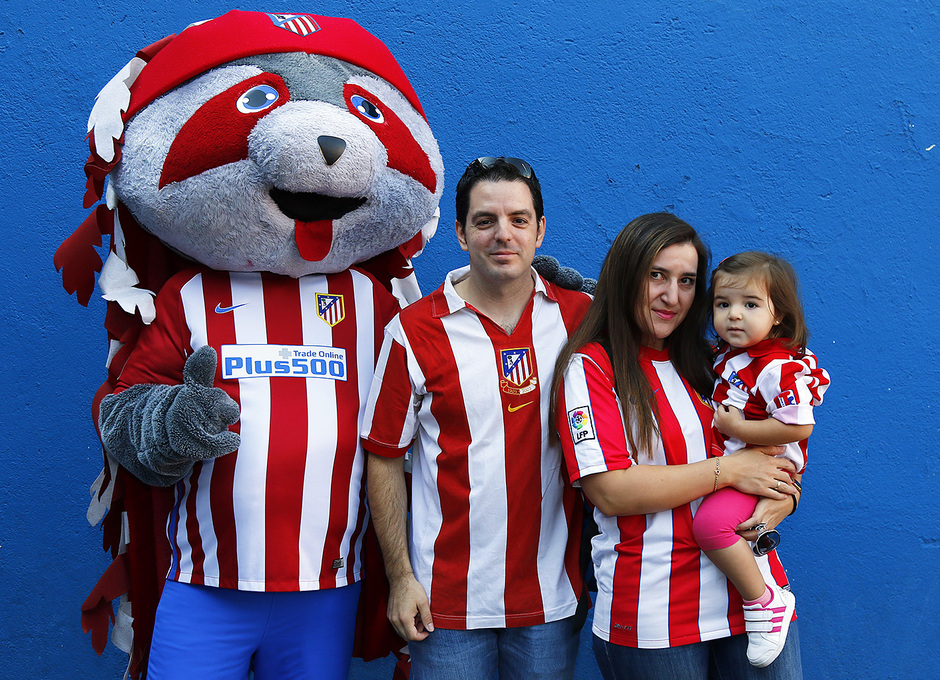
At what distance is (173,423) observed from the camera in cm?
189

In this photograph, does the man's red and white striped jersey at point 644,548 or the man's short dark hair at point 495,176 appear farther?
the man's short dark hair at point 495,176

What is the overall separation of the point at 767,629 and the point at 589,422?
0.66 meters

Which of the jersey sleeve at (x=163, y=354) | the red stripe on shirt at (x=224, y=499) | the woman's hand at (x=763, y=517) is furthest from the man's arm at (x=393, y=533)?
the woman's hand at (x=763, y=517)

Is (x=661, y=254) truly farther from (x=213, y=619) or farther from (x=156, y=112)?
(x=213, y=619)

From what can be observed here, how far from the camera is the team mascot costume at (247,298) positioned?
6.31 ft

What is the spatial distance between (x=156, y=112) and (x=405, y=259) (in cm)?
84

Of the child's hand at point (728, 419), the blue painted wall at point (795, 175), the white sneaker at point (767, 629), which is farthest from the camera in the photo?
the blue painted wall at point (795, 175)

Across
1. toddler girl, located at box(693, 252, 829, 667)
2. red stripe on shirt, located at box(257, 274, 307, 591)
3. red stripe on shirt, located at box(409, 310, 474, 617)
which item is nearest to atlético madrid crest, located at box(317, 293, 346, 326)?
red stripe on shirt, located at box(257, 274, 307, 591)

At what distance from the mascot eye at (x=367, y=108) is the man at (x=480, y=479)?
342 mm

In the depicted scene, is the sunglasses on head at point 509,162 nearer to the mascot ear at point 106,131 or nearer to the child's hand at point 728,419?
the child's hand at point 728,419

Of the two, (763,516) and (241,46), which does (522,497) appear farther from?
(241,46)

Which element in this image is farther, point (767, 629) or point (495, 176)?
point (495, 176)

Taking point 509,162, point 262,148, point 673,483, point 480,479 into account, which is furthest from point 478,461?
point 262,148

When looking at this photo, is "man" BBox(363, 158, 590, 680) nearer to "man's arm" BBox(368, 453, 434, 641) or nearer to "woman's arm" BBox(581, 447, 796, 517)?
"man's arm" BBox(368, 453, 434, 641)
